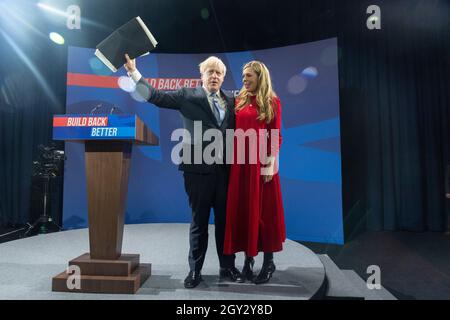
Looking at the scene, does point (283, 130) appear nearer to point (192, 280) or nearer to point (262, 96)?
point (262, 96)

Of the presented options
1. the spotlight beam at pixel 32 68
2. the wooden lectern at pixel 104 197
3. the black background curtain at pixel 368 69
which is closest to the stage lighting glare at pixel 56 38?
the black background curtain at pixel 368 69

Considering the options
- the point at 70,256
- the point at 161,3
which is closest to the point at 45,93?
the point at 161,3

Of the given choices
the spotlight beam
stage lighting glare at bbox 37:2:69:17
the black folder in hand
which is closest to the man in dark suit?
the black folder in hand

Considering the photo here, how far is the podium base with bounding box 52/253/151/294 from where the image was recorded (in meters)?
1.58

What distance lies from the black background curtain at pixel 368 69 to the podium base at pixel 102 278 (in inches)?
135

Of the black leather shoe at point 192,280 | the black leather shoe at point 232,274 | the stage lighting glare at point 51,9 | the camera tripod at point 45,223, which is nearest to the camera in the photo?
the black leather shoe at point 192,280

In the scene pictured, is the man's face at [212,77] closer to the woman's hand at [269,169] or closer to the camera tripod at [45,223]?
the woman's hand at [269,169]

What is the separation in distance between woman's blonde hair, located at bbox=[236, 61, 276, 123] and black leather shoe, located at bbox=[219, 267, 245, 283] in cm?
90

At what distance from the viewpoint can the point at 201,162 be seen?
5.49 feet

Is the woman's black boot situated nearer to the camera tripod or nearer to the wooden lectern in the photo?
the wooden lectern

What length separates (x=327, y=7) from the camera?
4.27 meters

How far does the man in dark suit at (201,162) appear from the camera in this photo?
1682 mm
